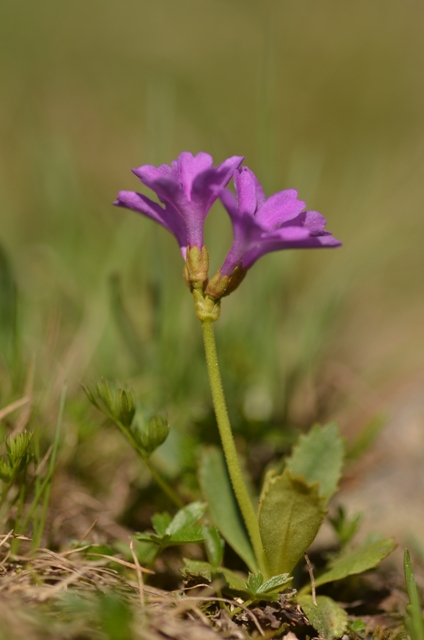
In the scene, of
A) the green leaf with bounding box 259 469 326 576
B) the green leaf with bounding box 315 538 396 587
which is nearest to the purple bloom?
the green leaf with bounding box 259 469 326 576

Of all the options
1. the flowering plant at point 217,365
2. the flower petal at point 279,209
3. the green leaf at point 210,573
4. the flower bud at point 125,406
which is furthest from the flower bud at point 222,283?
the green leaf at point 210,573

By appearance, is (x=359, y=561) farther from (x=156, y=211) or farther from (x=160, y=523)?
(x=156, y=211)

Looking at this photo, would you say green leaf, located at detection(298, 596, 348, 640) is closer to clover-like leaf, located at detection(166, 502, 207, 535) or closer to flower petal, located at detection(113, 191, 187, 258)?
clover-like leaf, located at detection(166, 502, 207, 535)

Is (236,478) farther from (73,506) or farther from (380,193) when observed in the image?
(380,193)

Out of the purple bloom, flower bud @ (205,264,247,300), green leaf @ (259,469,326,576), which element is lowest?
green leaf @ (259,469,326,576)

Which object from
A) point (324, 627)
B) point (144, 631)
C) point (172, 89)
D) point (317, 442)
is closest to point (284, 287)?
point (172, 89)

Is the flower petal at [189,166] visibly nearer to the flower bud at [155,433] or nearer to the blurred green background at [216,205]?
the flower bud at [155,433]
